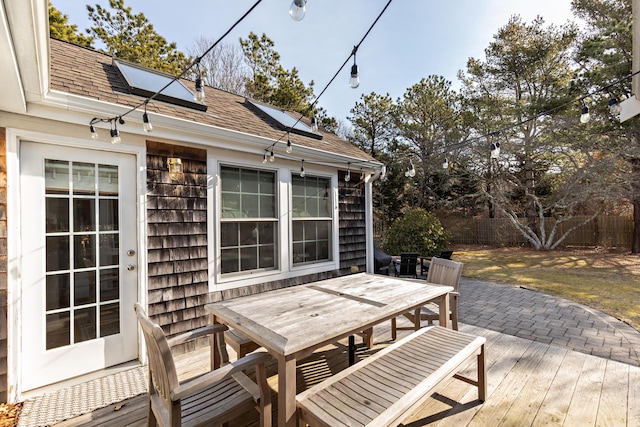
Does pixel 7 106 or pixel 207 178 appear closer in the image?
pixel 7 106

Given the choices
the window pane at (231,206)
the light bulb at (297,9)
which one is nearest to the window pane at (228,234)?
the window pane at (231,206)

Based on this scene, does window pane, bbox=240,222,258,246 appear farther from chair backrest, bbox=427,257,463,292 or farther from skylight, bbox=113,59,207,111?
chair backrest, bbox=427,257,463,292

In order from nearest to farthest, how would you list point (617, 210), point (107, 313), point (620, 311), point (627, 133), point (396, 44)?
point (107, 313), point (396, 44), point (620, 311), point (627, 133), point (617, 210)

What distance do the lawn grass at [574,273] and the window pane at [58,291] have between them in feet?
21.2

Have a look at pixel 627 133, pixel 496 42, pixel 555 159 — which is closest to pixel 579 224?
pixel 555 159

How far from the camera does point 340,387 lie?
1.68 meters

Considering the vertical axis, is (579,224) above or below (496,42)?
below

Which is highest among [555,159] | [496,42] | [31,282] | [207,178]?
[496,42]

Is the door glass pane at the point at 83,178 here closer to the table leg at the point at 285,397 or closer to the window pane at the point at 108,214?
the window pane at the point at 108,214

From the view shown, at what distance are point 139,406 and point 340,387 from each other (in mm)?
1698

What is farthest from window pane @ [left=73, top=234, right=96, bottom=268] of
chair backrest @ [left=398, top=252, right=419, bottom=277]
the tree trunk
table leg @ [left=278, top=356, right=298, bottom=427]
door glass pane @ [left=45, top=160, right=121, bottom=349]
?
the tree trunk

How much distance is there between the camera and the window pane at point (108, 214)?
9.01ft

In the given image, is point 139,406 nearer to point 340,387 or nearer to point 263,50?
point 340,387

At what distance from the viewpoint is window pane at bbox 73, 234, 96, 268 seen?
8.55 ft
